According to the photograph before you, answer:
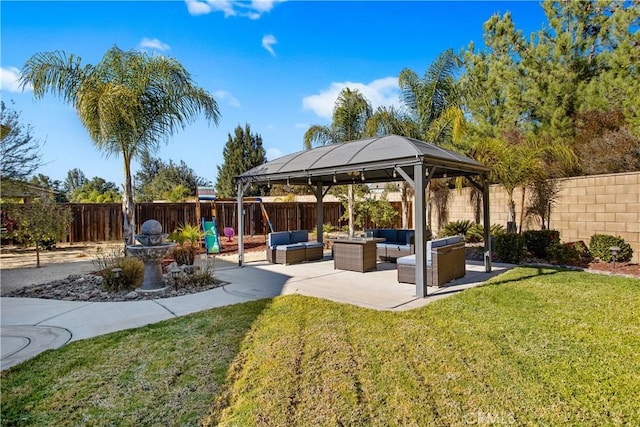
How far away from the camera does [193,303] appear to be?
564cm

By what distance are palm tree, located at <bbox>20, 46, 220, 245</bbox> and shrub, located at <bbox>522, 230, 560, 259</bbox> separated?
893 centimetres

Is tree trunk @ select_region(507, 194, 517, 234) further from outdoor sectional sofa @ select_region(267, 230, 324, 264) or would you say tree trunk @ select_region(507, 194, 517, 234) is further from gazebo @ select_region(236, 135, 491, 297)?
outdoor sectional sofa @ select_region(267, 230, 324, 264)

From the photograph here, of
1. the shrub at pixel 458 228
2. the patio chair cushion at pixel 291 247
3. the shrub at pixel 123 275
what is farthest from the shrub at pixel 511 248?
the shrub at pixel 123 275

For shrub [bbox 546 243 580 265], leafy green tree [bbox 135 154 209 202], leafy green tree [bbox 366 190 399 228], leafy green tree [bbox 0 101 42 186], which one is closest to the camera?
shrub [bbox 546 243 580 265]

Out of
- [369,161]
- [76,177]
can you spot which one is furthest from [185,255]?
[76,177]

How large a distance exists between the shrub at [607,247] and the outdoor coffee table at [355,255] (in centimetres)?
526

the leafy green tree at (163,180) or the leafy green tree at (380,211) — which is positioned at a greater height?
the leafy green tree at (163,180)

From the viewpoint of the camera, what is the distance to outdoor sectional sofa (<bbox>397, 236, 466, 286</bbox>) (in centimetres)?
646

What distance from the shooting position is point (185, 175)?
4038 centimetres

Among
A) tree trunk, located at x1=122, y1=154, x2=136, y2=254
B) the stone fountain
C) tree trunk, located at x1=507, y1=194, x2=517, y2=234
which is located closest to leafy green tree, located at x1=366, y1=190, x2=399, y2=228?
tree trunk, located at x1=507, y1=194, x2=517, y2=234

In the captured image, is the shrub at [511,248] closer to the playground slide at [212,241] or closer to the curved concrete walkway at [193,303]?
the curved concrete walkway at [193,303]

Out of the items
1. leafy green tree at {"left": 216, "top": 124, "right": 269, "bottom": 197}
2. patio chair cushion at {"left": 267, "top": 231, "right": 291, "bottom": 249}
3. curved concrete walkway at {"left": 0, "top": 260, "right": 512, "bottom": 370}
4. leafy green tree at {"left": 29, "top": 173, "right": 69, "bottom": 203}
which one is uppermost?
leafy green tree at {"left": 216, "top": 124, "right": 269, "bottom": 197}

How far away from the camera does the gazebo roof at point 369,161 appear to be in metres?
6.36

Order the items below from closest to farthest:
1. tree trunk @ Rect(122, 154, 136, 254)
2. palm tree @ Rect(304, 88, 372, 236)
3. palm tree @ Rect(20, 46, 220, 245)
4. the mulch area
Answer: palm tree @ Rect(20, 46, 220, 245), tree trunk @ Rect(122, 154, 136, 254), the mulch area, palm tree @ Rect(304, 88, 372, 236)
